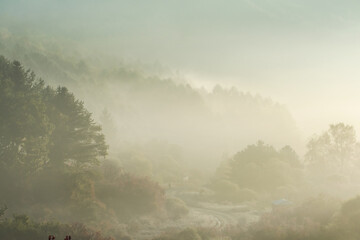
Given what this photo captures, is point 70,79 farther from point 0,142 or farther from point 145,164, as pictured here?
point 0,142

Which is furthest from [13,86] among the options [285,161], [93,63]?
[93,63]

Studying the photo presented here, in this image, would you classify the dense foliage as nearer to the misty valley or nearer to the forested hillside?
the misty valley

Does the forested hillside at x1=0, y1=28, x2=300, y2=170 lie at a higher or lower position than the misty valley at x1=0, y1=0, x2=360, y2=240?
higher

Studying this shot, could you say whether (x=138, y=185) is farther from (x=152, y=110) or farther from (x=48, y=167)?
(x=152, y=110)

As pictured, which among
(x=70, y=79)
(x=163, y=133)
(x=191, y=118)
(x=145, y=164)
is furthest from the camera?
(x=191, y=118)

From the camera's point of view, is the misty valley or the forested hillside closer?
the misty valley

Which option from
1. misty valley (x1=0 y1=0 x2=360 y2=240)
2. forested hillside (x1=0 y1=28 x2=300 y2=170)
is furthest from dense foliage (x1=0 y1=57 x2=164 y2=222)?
forested hillside (x1=0 y1=28 x2=300 y2=170)

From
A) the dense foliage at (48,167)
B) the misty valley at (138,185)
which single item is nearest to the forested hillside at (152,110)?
the misty valley at (138,185)

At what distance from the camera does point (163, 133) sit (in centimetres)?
14538

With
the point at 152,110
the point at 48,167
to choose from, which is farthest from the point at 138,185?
the point at 152,110

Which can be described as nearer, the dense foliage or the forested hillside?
the dense foliage

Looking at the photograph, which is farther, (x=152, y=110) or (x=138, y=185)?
(x=152, y=110)

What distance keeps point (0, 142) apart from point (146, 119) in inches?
4638

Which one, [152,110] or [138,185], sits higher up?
[152,110]
